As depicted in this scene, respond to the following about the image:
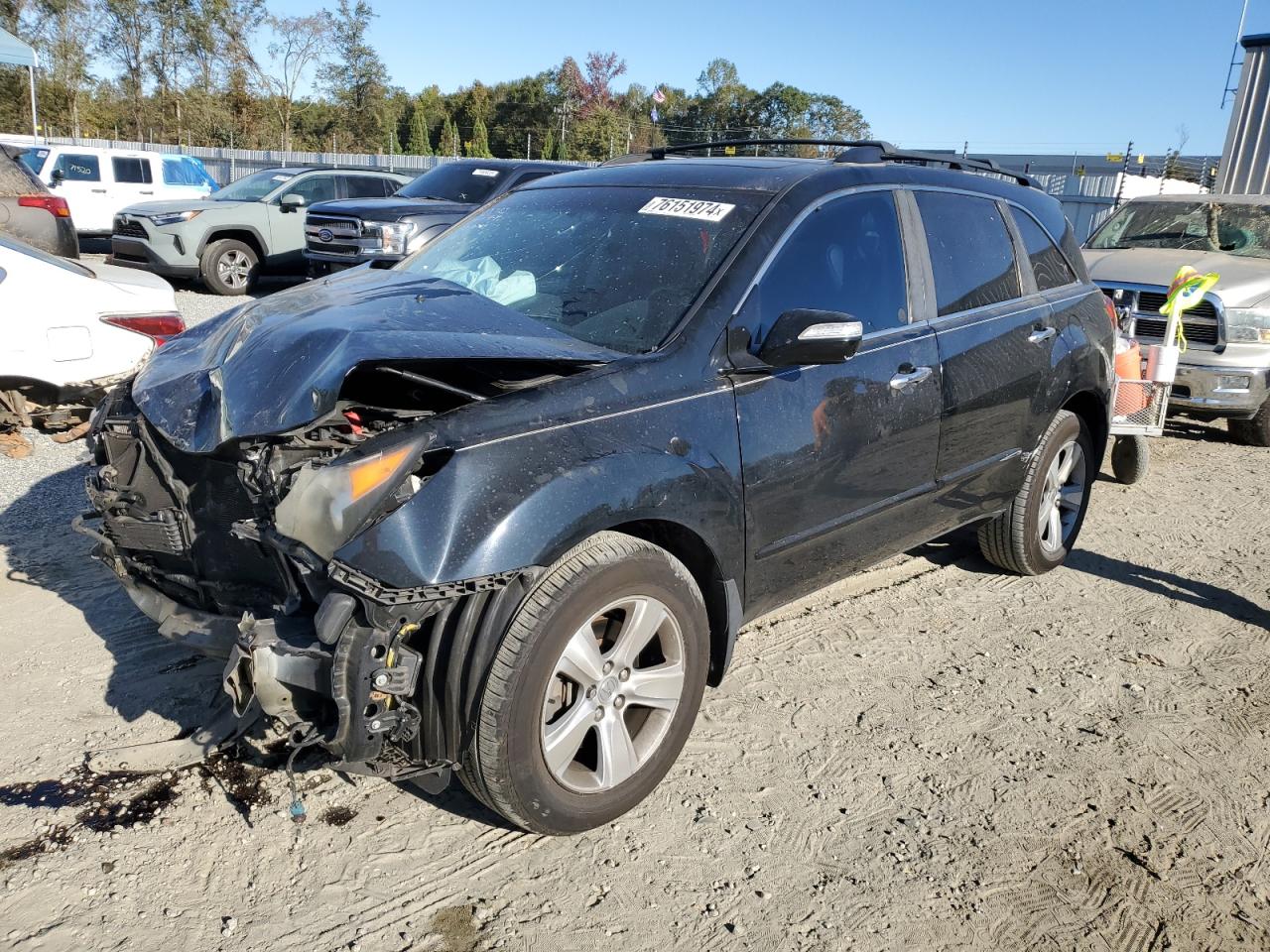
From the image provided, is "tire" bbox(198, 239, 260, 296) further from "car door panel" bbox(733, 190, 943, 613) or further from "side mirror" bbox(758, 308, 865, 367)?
"side mirror" bbox(758, 308, 865, 367)

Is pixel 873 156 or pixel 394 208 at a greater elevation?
pixel 873 156

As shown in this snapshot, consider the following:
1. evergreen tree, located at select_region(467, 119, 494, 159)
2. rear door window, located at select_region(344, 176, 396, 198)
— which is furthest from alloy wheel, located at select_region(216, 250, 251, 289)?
evergreen tree, located at select_region(467, 119, 494, 159)

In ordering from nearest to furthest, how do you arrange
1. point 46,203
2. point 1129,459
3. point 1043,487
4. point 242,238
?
point 1043,487
point 1129,459
point 46,203
point 242,238

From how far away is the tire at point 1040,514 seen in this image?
4.78 m

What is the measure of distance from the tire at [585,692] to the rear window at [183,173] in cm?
1834

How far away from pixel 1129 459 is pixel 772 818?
5.09 meters

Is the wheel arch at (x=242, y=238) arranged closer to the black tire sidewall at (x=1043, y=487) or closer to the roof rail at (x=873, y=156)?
the roof rail at (x=873, y=156)

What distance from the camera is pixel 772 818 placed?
3.08 meters

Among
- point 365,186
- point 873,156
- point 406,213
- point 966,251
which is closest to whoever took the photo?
point 873,156

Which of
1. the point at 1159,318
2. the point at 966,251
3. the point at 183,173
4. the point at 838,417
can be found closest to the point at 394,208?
the point at 1159,318

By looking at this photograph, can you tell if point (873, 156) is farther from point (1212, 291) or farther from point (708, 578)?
point (1212, 291)

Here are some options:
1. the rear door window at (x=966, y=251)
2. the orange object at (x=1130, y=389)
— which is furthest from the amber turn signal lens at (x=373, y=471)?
the orange object at (x=1130, y=389)

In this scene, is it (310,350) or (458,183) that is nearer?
(310,350)

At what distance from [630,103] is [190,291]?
4643cm
